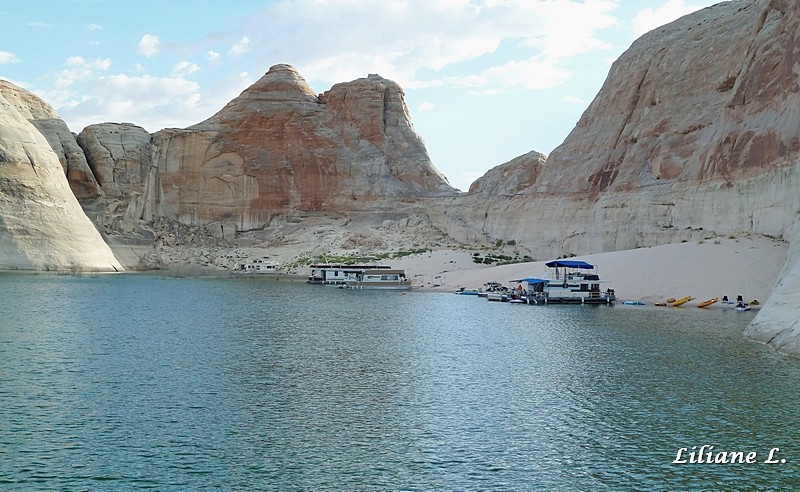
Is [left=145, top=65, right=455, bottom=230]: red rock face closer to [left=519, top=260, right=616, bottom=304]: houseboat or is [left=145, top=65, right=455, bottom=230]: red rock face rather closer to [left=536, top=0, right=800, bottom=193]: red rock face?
[left=536, top=0, right=800, bottom=193]: red rock face

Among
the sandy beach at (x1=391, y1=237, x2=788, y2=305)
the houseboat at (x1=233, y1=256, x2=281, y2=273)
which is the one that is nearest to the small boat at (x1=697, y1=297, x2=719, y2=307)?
the sandy beach at (x1=391, y1=237, x2=788, y2=305)

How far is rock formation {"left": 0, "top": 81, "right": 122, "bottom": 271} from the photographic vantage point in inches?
2840

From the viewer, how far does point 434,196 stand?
99688 millimetres

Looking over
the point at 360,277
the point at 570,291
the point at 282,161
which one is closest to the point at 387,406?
the point at 570,291

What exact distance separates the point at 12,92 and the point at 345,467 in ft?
319

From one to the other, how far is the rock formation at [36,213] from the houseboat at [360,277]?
78.5ft

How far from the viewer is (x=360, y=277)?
Result: 70.5 metres

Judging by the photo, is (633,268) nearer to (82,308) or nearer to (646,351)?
(646,351)

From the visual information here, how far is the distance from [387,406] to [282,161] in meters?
87.4

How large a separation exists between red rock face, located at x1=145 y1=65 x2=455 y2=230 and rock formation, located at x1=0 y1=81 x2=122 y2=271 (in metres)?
22.1
